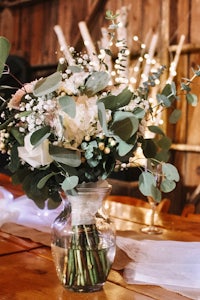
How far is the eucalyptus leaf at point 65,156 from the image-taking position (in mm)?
875

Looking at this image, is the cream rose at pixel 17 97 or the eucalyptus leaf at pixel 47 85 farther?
the cream rose at pixel 17 97

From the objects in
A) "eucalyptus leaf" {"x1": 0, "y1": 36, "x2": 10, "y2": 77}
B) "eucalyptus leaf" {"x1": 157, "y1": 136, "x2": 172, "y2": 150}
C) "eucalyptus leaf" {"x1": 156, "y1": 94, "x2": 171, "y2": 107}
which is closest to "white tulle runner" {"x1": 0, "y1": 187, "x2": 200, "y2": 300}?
"eucalyptus leaf" {"x1": 157, "y1": 136, "x2": 172, "y2": 150}

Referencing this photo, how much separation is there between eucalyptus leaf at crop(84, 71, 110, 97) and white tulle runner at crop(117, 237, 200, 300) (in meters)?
0.47

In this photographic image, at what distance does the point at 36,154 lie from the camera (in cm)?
88

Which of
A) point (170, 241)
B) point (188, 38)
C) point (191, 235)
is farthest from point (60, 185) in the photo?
point (188, 38)

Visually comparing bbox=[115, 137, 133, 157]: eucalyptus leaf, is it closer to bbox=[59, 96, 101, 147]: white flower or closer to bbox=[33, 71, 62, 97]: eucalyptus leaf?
bbox=[59, 96, 101, 147]: white flower

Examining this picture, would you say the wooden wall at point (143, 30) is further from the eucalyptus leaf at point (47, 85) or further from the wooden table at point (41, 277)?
the eucalyptus leaf at point (47, 85)

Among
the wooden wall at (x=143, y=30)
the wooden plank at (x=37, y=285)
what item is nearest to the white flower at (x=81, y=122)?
the wooden plank at (x=37, y=285)

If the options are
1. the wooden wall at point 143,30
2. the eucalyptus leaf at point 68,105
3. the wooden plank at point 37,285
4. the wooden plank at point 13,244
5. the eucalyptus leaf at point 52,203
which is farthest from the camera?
the wooden wall at point 143,30

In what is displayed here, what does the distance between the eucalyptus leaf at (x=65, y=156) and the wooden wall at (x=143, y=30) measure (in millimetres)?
2459

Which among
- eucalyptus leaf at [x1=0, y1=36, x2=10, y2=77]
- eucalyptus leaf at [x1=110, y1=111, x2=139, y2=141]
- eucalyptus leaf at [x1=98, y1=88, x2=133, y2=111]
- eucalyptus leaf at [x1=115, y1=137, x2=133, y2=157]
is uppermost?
eucalyptus leaf at [x1=0, y1=36, x2=10, y2=77]

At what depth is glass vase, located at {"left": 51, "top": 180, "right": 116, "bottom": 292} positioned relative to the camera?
95cm

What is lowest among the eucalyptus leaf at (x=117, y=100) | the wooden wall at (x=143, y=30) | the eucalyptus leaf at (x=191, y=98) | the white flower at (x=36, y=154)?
the white flower at (x=36, y=154)

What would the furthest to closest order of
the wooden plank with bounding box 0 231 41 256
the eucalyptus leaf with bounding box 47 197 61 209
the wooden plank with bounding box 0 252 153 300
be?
the wooden plank with bounding box 0 231 41 256, the eucalyptus leaf with bounding box 47 197 61 209, the wooden plank with bounding box 0 252 153 300
